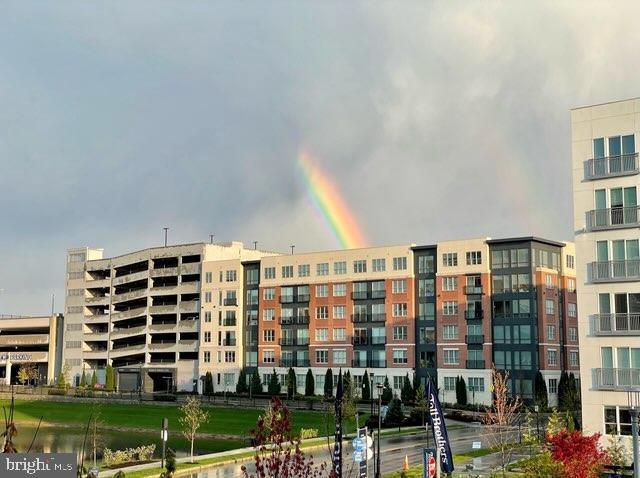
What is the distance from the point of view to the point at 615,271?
3881 cm

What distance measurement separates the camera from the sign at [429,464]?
27.8 meters

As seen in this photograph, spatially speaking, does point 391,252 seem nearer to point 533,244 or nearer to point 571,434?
point 533,244

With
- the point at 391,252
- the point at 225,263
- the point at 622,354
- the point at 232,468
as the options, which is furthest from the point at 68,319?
the point at 622,354

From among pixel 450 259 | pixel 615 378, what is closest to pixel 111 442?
pixel 615 378

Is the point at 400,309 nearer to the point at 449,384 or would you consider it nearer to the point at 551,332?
the point at 449,384

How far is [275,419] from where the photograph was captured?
13.3m

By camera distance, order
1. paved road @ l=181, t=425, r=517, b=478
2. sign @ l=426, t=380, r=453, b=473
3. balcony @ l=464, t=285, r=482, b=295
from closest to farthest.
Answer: sign @ l=426, t=380, r=453, b=473, paved road @ l=181, t=425, r=517, b=478, balcony @ l=464, t=285, r=482, b=295

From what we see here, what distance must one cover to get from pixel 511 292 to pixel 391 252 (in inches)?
688

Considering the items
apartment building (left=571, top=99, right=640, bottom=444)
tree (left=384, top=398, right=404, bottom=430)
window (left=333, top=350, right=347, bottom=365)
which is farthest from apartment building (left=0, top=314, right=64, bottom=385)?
apartment building (left=571, top=99, right=640, bottom=444)

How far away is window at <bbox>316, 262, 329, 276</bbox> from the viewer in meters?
111

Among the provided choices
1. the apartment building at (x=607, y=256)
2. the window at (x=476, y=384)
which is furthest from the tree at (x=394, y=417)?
the apartment building at (x=607, y=256)

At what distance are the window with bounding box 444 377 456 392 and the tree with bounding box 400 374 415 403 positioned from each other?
A: 4514 millimetres

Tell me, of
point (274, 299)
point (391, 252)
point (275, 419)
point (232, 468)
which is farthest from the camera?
point (274, 299)

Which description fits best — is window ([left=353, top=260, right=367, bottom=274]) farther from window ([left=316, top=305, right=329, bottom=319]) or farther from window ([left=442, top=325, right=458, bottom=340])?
window ([left=442, top=325, right=458, bottom=340])
